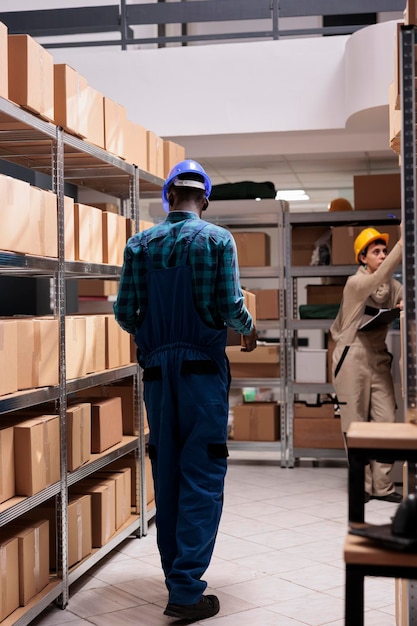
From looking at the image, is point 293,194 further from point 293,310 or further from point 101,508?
point 101,508

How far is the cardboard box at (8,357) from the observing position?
11.1 ft

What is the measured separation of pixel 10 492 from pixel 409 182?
6.83ft

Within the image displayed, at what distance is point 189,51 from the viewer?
7.61 m

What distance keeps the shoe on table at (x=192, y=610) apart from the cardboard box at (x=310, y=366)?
4110 mm

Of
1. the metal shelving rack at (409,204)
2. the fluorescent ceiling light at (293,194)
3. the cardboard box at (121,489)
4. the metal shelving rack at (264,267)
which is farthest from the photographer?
the fluorescent ceiling light at (293,194)

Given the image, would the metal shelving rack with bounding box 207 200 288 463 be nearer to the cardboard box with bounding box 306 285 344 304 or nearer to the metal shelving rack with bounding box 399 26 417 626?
the cardboard box with bounding box 306 285 344 304

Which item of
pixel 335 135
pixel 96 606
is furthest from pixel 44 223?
pixel 335 135

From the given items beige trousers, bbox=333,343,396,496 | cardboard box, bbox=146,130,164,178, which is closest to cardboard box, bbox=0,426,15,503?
cardboard box, bbox=146,130,164,178

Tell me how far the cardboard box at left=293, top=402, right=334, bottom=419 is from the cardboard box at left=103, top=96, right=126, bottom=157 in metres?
3.56

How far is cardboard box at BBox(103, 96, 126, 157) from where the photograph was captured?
4.74m

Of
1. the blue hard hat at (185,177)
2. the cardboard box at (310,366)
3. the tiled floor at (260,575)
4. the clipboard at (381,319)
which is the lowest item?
the tiled floor at (260,575)

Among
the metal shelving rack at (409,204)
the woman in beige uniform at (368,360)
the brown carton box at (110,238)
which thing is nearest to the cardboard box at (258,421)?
the woman in beige uniform at (368,360)

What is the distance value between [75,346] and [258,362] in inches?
152

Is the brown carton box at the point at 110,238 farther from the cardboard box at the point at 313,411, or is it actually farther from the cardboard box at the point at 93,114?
the cardboard box at the point at 313,411
